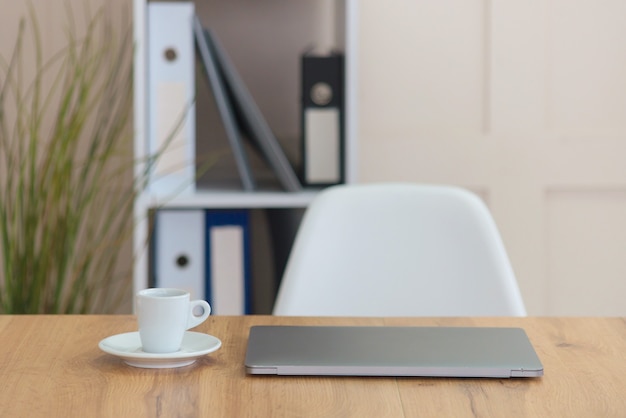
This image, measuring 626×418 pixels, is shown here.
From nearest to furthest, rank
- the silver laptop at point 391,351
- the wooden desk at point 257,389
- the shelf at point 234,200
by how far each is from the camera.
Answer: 1. the wooden desk at point 257,389
2. the silver laptop at point 391,351
3. the shelf at point 234,200

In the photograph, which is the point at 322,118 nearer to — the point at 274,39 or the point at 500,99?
the point at 274,39

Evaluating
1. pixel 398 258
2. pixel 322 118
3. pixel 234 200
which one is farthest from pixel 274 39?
pixel 398 258

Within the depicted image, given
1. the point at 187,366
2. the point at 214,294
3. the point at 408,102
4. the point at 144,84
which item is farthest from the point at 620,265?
the point at 187,366

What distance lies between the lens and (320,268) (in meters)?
1.55

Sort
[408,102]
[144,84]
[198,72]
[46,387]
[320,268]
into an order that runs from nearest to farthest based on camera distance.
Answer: [46,387]
[320,268]
[144,84]
[198,72]
[408,102]

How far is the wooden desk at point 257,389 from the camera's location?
0.79 m

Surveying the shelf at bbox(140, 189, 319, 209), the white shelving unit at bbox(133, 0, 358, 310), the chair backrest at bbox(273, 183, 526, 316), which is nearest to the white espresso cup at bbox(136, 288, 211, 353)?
the chair backrest at bbox(273, 183, 526, 316)

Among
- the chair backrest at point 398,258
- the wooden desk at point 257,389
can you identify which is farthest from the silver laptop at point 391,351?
the chair backrest at point 398,258

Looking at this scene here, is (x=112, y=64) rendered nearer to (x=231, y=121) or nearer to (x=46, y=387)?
(x=231, y=121)

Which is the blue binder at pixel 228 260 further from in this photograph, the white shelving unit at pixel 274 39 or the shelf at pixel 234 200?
the white shelving unit at pixel 274 39

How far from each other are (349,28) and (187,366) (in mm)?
1281

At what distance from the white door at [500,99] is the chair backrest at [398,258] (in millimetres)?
815

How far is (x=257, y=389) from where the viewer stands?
33.3 inches

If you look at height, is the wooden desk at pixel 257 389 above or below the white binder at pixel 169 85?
below
